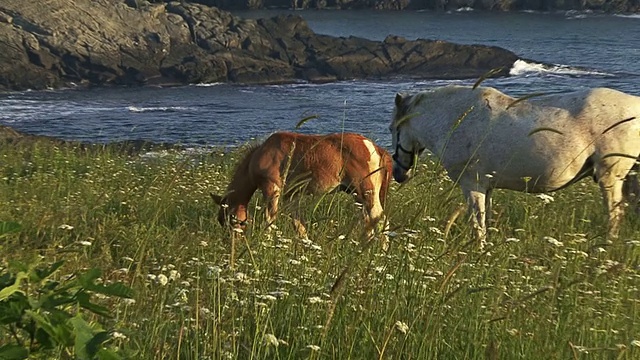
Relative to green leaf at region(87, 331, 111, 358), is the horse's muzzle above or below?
below

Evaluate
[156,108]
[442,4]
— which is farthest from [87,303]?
[442,4]

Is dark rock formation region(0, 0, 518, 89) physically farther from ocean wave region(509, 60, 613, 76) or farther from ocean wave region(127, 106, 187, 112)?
ocean wave region(127, 106, 187, 112)

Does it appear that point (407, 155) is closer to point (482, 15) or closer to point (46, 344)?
point (46, 344)

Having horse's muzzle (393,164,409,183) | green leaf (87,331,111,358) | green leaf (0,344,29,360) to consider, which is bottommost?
horse's muzzle (393,164,409,183)

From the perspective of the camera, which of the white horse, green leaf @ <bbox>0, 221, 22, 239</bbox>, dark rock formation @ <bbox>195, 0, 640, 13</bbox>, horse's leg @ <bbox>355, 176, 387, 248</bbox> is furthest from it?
dark rock formation @ <bbox>195, 0, 640, 13</bbox>

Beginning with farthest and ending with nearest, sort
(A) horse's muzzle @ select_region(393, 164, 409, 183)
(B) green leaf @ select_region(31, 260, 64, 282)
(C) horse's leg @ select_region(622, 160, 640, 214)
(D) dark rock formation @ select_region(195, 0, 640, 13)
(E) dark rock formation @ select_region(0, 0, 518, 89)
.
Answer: (D) dark rock formation @ select_region(195, 0, 640, 13) → (E) dark rock formation @ select_region(0, 0, 518, 89) → (A) horse's muzzle @ select_region(393, 164, 409, 183) → (C) horse's leg @ select_region(622, 160, 640, 214) → (B) green leaf @ select_region(31, 260, 64, 282)

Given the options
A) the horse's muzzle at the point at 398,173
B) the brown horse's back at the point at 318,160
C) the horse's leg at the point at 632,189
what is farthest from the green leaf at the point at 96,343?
the horse's muzzle at the point at 398,173

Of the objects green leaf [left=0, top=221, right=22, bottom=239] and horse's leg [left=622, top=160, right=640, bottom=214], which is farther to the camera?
horse's leg [left=622, top=160, right=640, bottom=214]

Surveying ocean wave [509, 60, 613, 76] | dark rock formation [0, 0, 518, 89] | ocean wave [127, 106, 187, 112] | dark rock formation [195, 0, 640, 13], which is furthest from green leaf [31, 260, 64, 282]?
dark rock formation [195, 0, 640, 13]

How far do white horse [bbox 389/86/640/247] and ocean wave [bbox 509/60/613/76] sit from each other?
3804cm

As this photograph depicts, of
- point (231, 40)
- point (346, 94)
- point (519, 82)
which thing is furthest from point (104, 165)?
point (231, 40)

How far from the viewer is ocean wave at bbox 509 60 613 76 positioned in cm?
4591

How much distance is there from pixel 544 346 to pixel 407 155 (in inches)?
204

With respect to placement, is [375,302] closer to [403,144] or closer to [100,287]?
[100,287]
